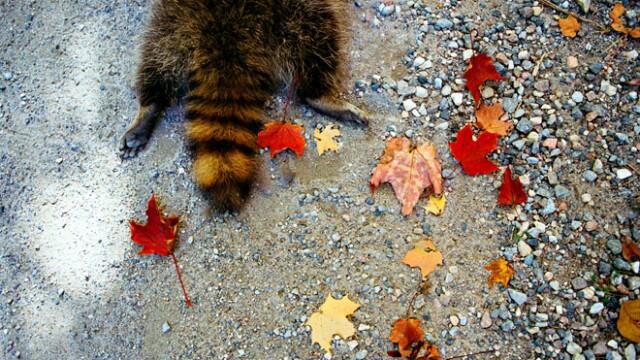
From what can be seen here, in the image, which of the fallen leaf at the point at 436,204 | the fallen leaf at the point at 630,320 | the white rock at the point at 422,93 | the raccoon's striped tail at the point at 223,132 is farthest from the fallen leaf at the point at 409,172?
the fallen leaf at the point at 630,320

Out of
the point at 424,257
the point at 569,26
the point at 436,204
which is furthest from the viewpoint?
the point at 569,26

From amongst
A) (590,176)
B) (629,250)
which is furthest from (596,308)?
(590,176)

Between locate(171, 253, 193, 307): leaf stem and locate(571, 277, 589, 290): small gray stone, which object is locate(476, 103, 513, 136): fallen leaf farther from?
locate(171, 253, 193, 307): leaf stem

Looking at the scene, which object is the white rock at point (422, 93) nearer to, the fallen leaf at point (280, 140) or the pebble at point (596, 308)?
the fallen leaf at point (280, 140)

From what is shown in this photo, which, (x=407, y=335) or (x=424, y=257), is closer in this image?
(x=407, y=335)

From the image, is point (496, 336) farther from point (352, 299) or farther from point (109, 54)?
point (109, 54)

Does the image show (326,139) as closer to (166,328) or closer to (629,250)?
(166,328)

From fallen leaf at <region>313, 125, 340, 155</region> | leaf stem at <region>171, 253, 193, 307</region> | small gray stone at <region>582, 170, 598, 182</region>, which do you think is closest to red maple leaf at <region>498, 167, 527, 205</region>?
small gray stone at <region>582, 170, 598, 182</region>

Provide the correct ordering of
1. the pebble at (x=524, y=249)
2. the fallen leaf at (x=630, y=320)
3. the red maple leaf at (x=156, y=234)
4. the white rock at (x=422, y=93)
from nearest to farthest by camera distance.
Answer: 1. the fallen leaf at (x=630, y=320)
2. the pebble at (x=524, y=249)
3. the red maple leaf at (x=156, y=234)
4. the white rock at (x=422, y=93)

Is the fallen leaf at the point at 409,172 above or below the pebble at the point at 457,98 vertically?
below
